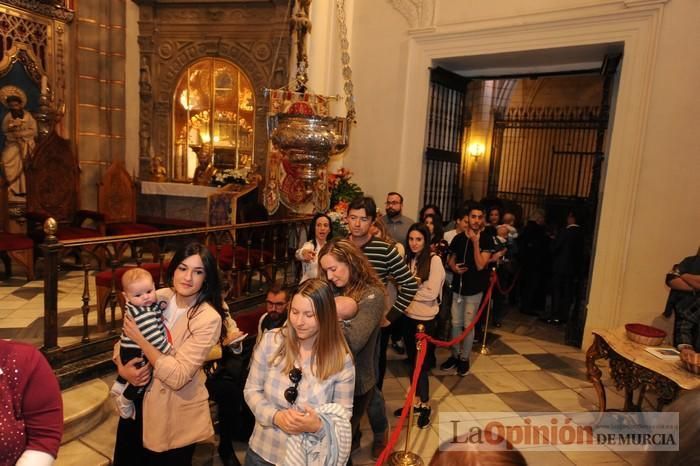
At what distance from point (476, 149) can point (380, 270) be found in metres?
9.33

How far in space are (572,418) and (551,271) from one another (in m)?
3.28

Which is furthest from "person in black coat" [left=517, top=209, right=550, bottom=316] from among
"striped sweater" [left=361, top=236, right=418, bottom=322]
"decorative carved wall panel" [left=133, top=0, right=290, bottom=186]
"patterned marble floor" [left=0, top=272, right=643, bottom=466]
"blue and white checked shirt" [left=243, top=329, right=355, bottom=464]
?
"blue and white checked shirt" [left=243, top=329, right=355, bottom=464]

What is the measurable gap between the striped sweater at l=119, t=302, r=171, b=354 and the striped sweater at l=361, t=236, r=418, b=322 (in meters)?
1.52

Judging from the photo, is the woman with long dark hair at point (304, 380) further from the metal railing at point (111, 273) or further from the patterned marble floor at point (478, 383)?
the metal railing at point (111, 273)

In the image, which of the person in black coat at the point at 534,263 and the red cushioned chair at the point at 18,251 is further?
the person in black coat at the point at 534,263

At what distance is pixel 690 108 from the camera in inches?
190

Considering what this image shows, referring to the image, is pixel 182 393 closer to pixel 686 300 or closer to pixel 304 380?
pixel 304 380

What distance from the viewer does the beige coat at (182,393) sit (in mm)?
2154

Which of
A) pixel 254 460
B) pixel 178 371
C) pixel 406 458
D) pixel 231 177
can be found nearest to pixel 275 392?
pixel 254 460

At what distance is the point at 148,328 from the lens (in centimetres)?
217

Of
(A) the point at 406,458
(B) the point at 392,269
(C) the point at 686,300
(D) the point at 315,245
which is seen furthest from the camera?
(D) the point at 315,245

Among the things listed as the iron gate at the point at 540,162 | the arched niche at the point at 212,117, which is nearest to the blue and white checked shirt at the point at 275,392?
the arched niche at the point at 212,117

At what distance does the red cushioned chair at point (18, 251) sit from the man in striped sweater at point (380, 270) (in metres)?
5.01

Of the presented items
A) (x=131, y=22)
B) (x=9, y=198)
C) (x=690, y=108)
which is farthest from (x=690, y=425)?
(x=131, y=22)
